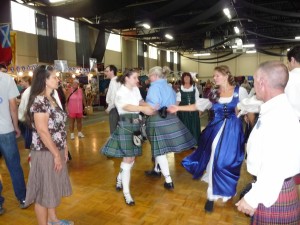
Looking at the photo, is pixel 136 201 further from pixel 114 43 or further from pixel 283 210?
pixel 114 43

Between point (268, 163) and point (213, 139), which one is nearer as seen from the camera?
point (268, 163)

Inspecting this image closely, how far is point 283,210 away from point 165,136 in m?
1.70

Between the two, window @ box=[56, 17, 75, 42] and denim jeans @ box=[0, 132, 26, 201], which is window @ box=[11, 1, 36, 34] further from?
denim jeans @ box=[0, 132, 26, 201]

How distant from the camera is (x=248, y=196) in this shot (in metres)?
1.09

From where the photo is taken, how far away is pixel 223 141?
7.83 ft

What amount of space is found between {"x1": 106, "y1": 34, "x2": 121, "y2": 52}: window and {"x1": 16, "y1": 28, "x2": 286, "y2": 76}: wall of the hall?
233mm

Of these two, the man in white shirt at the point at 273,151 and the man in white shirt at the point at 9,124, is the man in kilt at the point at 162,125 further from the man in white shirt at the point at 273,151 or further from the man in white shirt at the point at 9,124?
the man in white shirt at the point at 273,151

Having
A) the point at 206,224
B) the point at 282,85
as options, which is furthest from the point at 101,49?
the point at 282,85

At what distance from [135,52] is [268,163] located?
1631 cm

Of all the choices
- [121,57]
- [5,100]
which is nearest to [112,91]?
[5,100]

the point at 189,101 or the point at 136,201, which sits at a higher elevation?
the point at 189,101

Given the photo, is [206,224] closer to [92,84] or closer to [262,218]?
[262,218]

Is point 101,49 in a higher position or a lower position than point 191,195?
higher

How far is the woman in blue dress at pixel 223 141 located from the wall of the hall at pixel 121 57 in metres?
8.55
